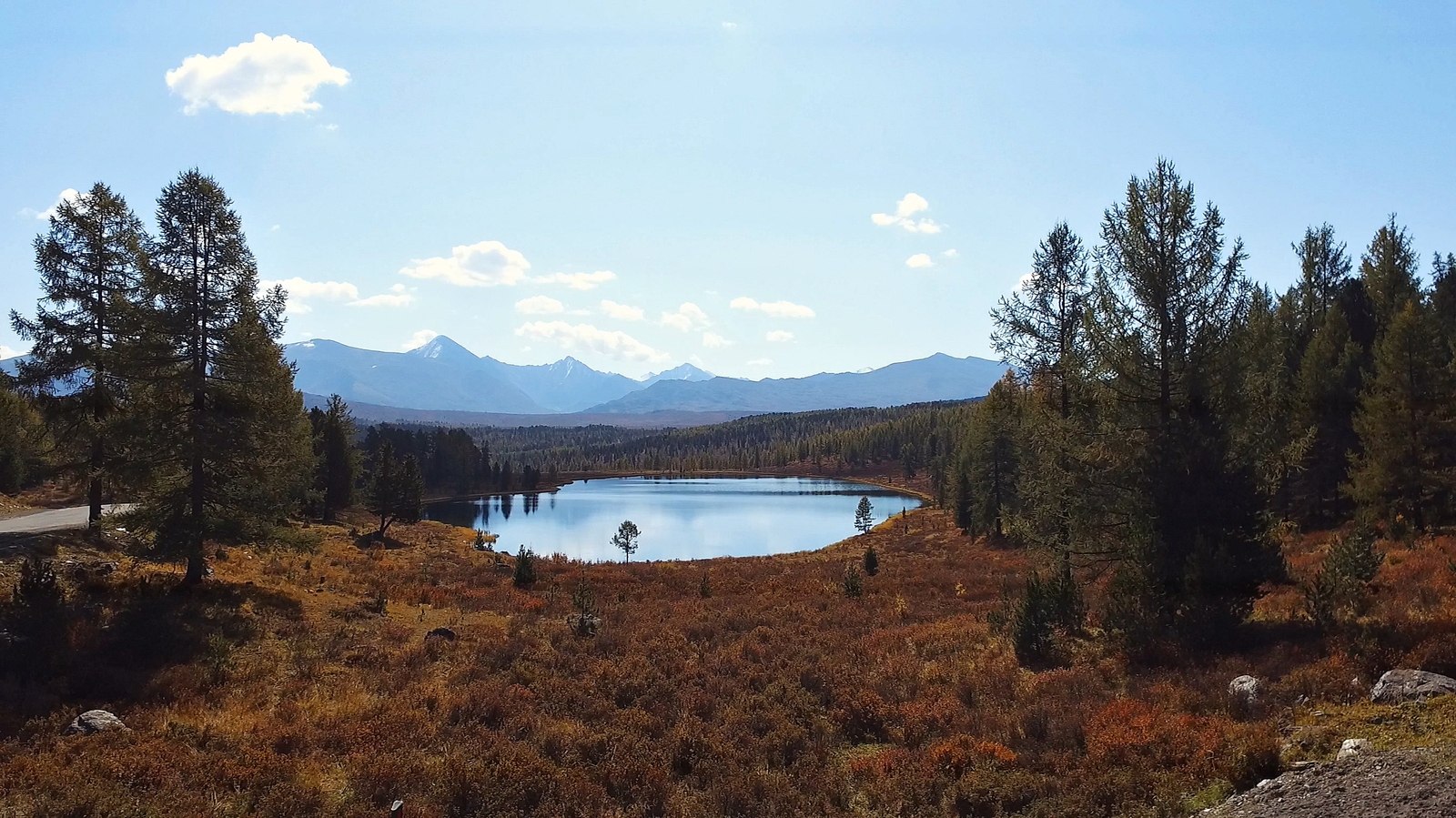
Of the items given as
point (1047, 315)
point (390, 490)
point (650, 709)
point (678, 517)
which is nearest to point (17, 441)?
point (390, 490)

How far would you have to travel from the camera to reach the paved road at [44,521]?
805 inches

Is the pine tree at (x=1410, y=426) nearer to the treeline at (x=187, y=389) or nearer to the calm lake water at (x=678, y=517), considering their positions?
the treeline at (x=187, y=389)

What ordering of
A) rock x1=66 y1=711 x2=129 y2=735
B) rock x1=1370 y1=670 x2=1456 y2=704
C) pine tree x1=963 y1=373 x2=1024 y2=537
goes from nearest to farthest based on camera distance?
rock x1=1370 y1=670 x2=1456 y2=704 → rock x1=66 y1=711 x2=129 y2=735 → pine tree x1=963 y1=373 x2=1024 y2=537

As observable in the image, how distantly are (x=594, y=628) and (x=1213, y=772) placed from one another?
45.9 feet

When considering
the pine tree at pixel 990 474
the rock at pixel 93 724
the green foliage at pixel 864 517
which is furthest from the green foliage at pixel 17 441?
the green foliage at pixel 864 517

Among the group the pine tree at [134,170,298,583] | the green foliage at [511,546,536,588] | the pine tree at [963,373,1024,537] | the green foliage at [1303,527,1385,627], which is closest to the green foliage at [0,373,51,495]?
the pine tree at [134,170,298,583]

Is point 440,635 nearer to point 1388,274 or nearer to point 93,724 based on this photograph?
point 93,724

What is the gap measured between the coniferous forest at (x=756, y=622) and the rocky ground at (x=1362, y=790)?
46 centimetres

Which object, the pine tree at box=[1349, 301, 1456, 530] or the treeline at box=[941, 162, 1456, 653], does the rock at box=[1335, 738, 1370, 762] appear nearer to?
the treeline at box=[941, 162, 1456, 653]

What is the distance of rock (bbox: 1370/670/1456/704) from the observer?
8.77 m

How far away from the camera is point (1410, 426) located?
953 inches

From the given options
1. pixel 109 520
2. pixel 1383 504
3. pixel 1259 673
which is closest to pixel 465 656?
pixel 109 520

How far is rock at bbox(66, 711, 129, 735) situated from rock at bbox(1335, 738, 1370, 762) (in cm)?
1566

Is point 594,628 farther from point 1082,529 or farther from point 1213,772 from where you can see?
point 1213,772
